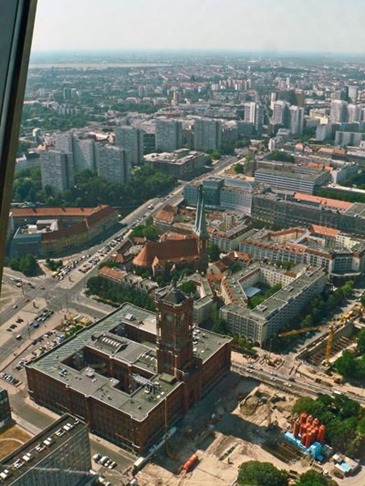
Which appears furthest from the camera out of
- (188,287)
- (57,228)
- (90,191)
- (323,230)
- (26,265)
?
(90,191)

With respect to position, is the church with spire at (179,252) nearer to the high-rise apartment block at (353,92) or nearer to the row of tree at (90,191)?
the row of tree at (90,191)

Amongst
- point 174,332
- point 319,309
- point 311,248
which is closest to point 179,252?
point 311,248

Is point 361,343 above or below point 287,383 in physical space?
above

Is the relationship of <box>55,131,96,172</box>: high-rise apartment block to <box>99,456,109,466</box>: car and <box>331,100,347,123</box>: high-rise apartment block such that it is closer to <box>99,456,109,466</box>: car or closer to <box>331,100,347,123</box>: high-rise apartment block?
<box>99,456,109,466</box>: car

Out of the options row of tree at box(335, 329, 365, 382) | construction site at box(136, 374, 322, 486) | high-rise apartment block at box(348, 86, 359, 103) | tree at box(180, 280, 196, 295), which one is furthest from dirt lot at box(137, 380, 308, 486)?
high-rise apartment block at box(348, 86, 359, 103)

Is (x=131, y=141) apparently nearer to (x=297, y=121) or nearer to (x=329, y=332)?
(x=297, y=121)

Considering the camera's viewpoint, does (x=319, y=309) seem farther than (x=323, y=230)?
No

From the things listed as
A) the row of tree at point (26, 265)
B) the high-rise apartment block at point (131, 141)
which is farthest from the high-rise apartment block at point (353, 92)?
the row of tree at point (26, 265)
